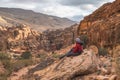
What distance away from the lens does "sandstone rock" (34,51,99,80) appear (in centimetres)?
1289

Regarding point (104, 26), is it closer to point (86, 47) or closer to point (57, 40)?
point (86, 47)

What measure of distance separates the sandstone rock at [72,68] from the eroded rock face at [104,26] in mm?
19248

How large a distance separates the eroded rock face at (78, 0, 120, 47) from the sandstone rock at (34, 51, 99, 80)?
758 inches

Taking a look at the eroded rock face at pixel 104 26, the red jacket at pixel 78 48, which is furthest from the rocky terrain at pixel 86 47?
the red jacket at pixel 78 48

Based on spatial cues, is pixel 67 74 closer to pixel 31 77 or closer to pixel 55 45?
pixel 31 77

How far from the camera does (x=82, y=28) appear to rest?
1987 inches

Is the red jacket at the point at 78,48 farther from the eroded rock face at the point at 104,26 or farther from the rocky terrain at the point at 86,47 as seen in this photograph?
the eroded rock face at the point at 104,26

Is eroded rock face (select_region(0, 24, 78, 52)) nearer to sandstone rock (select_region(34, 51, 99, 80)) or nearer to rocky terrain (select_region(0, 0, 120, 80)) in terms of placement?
rocky terrain (select_region(0, 0, 120, 80))

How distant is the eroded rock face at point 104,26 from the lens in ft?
122

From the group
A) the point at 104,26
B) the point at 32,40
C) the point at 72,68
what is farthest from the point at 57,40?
the point at 72,68

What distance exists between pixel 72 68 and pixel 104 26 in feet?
89.5

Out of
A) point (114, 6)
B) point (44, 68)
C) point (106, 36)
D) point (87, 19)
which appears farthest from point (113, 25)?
point (44, 68)

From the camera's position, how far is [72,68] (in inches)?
519

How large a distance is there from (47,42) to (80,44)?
7054 centimetres
